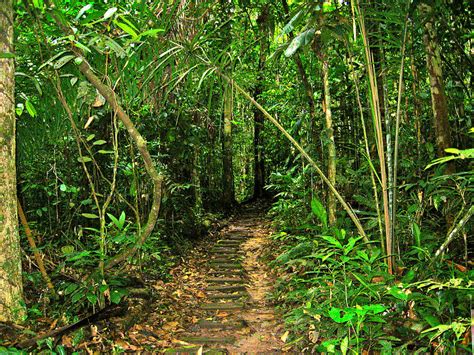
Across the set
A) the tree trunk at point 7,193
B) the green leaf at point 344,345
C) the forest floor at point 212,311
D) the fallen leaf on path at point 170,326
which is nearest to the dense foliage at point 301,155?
the green leaf at point 344,345

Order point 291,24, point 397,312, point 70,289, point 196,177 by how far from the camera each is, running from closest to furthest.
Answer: point 397,312 → point 291,24 → point 70,289 → point 196,177

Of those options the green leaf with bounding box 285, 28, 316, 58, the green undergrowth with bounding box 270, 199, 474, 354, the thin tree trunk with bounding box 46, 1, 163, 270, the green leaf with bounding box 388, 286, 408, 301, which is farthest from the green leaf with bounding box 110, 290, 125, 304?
the green leaf with bounding box 285, 28, 316, 58

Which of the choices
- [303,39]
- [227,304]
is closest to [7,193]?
[303,39]

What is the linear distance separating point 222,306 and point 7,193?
2.39 metres

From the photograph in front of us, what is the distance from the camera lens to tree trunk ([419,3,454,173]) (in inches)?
116

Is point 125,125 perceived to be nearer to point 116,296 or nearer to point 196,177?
point 116,296

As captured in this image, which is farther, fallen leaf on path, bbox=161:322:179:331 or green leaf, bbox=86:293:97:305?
fallen leaf on path, bbox=161:322:179:331

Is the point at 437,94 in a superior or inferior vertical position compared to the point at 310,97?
inferior

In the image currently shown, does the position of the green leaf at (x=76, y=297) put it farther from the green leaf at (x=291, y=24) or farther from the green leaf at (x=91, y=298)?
the green leaf at (x=291, y=24)

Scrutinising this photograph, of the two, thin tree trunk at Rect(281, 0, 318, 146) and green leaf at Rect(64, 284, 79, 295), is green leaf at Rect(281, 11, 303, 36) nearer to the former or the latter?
thin tree trunk at Rect(281, 0, 318, 146)

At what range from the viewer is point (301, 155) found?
14.8 feet

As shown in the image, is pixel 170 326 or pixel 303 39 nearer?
pixel 303 39

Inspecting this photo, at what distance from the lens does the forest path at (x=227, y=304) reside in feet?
10.6

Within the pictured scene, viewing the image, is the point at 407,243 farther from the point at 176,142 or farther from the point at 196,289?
the point at 176,142
